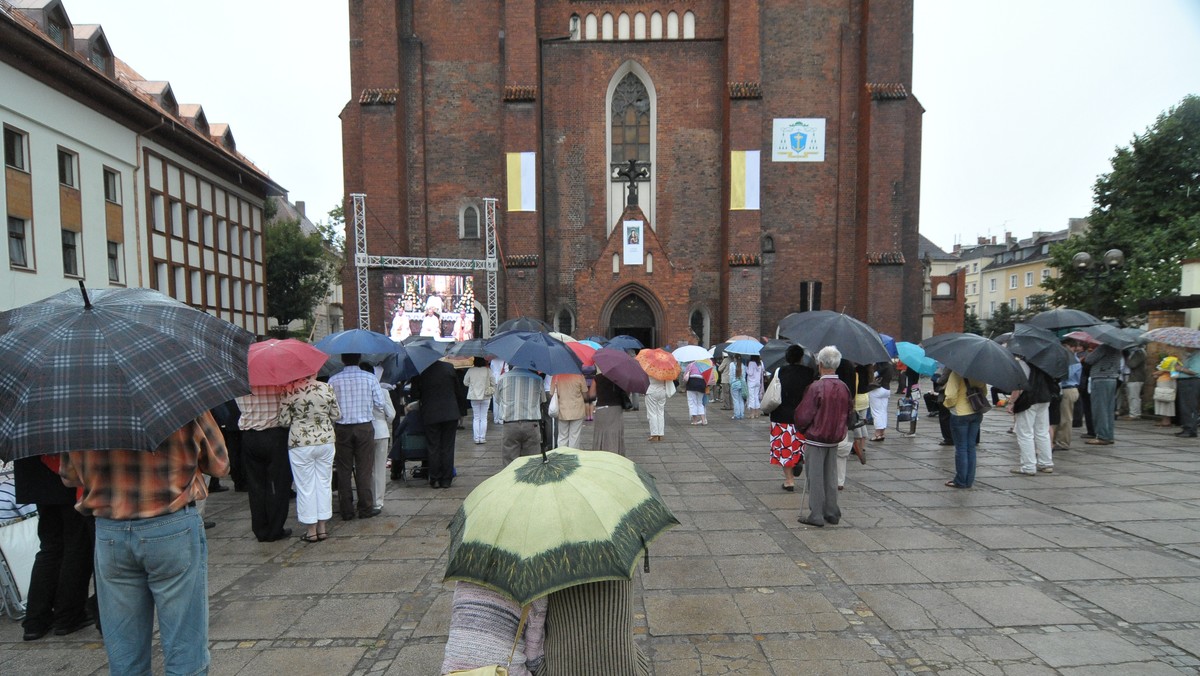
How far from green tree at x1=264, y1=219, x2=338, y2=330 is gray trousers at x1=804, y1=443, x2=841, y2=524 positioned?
37160 mm

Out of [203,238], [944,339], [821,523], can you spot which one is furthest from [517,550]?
[203,238]

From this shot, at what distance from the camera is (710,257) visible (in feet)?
87.0

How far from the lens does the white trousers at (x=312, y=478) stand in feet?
19.6

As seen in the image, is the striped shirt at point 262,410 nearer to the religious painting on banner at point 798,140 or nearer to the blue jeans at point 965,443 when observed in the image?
the blue jeans at point 965,443

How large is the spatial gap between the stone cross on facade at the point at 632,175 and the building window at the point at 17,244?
19223mm

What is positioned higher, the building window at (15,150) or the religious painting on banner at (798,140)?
the religious painting on banner at (798,140)

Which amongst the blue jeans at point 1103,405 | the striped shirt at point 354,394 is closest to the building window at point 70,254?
the striped shirt at point 354,394

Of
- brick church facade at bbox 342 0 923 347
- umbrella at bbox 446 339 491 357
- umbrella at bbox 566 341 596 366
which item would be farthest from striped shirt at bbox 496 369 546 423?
brick church facade at bbox 342 0 923 347

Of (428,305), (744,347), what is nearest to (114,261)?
(428,305)

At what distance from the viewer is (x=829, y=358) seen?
6.40 metres

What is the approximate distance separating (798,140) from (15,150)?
25.4 m

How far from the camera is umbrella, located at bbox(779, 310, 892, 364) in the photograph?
6730 mm

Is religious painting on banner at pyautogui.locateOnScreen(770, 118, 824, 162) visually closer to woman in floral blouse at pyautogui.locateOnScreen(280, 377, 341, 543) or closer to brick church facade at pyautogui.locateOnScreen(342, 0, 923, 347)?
brick church facade at pyautogui.locateOnScreen(342, 0, 923, 347)

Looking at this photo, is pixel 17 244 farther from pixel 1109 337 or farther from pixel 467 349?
Result: pixel 1109 337
